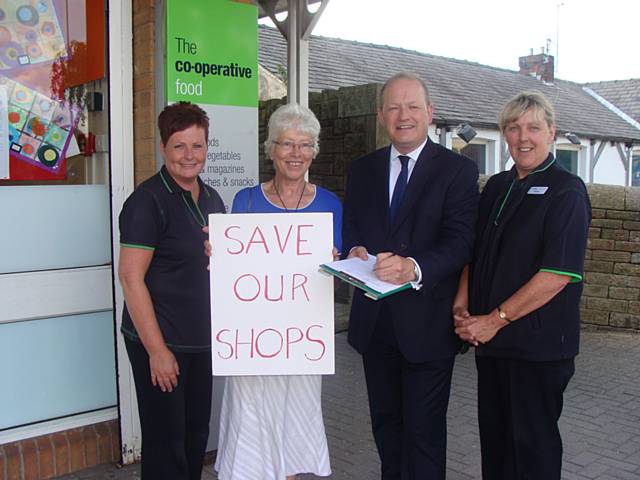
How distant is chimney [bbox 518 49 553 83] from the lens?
25.5 metres

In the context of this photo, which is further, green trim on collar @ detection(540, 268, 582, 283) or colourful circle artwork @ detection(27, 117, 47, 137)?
colourful circle artwork @ detection(27, 117, 47, 137)

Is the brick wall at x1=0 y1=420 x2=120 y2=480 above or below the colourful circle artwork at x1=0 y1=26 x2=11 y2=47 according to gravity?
below

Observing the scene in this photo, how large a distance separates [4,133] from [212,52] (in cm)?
120

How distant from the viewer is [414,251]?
2748 mm

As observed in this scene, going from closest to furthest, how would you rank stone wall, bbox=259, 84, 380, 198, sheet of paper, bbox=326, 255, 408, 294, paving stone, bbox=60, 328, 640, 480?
sheet of paper, bbox=326, 255, 408, 294
paving stone, bbox=60, 328, 640, 480
stone wall, bbox=259, 84, 380, 198

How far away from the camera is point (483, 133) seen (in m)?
16.7

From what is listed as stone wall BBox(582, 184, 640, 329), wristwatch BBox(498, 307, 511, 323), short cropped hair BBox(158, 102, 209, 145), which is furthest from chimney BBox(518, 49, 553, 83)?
short cropped hair BBox(158, 102, 209, 145)

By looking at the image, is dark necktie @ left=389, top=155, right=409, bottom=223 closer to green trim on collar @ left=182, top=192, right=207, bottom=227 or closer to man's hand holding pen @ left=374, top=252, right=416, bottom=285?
man's hand holding pen @ left=374, top=252, right=416, bottom=285

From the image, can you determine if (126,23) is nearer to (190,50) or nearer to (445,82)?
(190,50)

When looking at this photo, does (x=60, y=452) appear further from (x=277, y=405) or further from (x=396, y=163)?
(x=396, y=163)

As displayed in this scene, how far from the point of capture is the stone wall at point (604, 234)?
286 inches

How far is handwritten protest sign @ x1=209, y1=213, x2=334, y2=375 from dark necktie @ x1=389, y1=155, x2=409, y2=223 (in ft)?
1.09

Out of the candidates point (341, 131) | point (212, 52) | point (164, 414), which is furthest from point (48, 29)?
point (341, 131)

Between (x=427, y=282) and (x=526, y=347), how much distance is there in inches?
19.6
